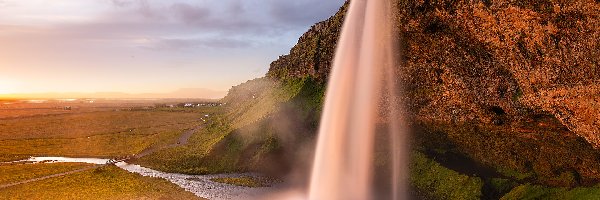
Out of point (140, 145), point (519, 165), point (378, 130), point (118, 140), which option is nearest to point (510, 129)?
point (519, 165)

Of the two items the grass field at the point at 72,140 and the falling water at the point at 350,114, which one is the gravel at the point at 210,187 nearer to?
the falling water at the point at 350,114

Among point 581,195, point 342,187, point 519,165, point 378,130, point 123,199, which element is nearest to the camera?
point 581,195

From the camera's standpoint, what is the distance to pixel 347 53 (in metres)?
35.0

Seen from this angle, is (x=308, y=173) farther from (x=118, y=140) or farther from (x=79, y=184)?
(x=118, y=140)

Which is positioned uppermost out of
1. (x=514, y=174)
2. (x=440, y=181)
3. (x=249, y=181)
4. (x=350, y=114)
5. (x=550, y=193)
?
(x=350, y=114)

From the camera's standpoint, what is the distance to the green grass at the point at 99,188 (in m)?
39.9

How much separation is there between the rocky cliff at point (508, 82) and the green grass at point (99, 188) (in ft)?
74.6

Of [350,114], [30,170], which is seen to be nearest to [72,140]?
[30,170]

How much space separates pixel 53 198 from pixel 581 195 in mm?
41175

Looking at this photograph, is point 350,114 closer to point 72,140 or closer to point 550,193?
point 550,193

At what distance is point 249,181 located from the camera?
1783 inches

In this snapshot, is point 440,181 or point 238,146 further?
point 238,146

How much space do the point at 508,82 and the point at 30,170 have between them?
54820 millimetres

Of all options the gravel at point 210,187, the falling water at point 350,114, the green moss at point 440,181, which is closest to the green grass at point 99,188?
the gravel at point 210,187
